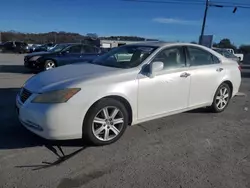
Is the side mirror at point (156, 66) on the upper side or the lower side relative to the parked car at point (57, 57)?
upper

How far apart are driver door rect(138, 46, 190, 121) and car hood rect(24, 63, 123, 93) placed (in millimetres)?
566

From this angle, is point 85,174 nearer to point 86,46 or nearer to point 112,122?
point 112,122

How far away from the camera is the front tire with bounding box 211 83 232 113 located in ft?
19.0

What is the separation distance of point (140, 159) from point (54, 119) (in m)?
1.25

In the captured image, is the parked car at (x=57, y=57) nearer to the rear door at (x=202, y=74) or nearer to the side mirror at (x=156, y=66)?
the rear door at (x=202, y=74)

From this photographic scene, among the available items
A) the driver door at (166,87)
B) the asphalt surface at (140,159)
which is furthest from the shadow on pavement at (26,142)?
the driver door at (166,87)

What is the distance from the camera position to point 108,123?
4062 millimetres

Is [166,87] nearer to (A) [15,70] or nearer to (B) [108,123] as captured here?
(B) [108,123]

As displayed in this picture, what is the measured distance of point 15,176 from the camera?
315cm

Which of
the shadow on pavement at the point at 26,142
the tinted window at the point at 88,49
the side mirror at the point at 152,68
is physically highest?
the side mirror at the point at 152,68

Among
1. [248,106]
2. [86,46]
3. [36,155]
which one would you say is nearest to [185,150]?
[36,155]

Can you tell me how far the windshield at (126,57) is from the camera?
4648 millimetres

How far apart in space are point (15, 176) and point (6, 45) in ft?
128

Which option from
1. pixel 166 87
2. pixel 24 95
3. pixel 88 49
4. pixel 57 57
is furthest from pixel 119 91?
pixel 88 49
